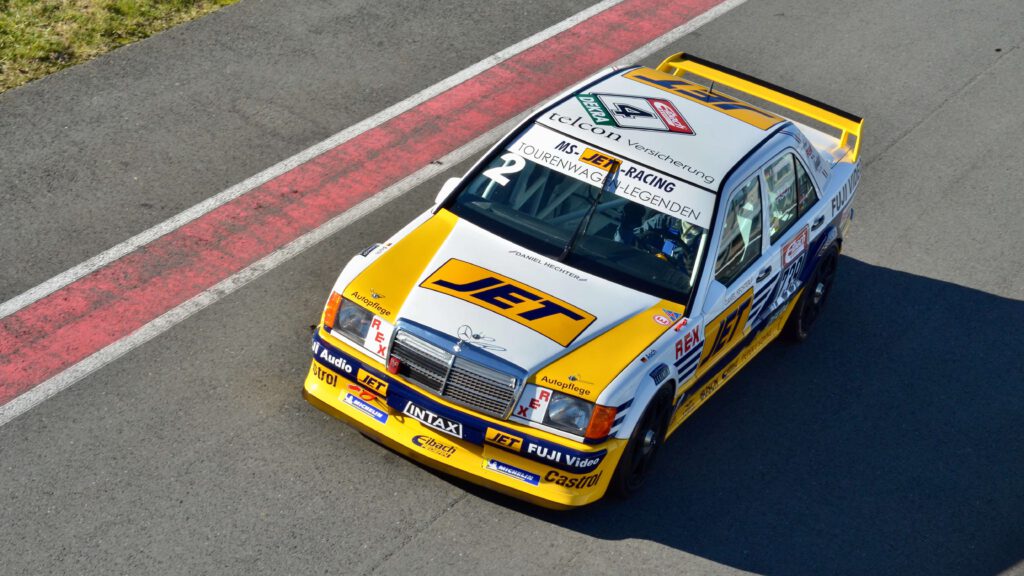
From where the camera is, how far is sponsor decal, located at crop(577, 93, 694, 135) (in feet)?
26.2

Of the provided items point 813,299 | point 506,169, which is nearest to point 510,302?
point 506,169

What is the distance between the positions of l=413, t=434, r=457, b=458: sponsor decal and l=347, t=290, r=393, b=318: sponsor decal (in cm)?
68

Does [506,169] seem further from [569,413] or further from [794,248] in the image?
[794,248]

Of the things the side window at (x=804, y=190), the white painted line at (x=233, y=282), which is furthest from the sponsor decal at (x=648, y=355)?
the white painted line at (x=233, y=282)

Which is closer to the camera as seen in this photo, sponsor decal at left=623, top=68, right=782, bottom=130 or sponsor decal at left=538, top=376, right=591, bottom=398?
sponsor decal at left=538, top=376, right=591, bottom=398

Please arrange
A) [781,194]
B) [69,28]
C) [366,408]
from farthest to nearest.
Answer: [69,28] → [781,194] → [366,408]

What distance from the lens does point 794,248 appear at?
328 inches

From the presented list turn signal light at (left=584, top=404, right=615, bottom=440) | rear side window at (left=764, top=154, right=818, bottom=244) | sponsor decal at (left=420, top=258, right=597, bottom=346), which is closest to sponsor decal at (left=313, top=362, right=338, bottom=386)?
sponsor decal at (left=420, top=258, right=597, bottom=346)

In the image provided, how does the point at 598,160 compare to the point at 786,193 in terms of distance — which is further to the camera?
the point at 786,193

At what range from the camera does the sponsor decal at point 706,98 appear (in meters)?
8.40

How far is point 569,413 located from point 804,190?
9.12 ft

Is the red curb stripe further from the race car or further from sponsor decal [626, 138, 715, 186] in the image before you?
sponsor decal [626, 138, 715, 186]

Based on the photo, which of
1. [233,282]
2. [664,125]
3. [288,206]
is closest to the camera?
[664,125]

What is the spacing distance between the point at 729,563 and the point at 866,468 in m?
1.39
